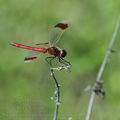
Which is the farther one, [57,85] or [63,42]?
[63,42]

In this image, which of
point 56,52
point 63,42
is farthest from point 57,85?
point 63,42

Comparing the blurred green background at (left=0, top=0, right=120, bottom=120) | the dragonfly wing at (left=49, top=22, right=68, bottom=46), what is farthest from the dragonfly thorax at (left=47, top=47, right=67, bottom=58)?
the blurred green background at (left=0, top=0, right=120, bottom=120)

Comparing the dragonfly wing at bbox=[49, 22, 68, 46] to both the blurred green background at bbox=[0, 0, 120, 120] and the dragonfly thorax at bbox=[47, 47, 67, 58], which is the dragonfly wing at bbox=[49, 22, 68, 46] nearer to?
the dragonfly thorax at bbox=[47, 47, 67, 58]

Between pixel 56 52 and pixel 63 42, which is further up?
pixel 56 52

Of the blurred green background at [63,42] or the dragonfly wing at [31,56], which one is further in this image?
the blurred green background at [63,42]

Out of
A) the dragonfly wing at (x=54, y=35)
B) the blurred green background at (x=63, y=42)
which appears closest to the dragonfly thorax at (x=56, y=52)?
the dragonfly wing at (x=54, y=35)

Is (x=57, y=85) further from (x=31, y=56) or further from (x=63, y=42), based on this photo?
(x=63, y=42)

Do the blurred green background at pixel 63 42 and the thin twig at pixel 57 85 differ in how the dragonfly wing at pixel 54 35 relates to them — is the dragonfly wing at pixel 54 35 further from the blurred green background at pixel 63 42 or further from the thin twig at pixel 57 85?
the blurred green background at pixel 63 42

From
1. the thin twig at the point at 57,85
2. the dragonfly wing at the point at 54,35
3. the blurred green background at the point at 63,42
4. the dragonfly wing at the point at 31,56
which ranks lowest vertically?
the blurred green background at the point at 63,42

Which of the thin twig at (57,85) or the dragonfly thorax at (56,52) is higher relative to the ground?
the dragonfly thorax at (56,52)

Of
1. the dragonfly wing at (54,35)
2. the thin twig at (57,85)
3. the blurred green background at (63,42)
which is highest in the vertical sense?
the dragonfly wing at (54,35)

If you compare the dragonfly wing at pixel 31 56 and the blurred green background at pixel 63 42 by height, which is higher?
the dragonfly wing at pixel 31 56

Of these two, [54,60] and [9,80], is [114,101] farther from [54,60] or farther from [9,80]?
[54,60]
